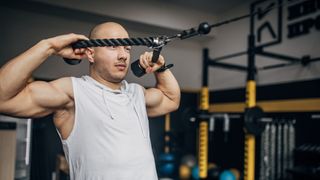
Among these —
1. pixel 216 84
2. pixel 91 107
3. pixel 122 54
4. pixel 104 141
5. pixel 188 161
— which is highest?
pixel 216 84

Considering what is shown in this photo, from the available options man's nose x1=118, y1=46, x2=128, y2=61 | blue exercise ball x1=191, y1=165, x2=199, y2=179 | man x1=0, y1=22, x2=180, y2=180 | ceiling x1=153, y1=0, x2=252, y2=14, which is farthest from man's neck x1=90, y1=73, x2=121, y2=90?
ceiling x1=153, y1=0, x2=252, y2=14

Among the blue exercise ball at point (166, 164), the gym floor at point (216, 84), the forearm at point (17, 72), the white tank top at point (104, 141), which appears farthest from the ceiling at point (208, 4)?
the forearm at point (17, 72)

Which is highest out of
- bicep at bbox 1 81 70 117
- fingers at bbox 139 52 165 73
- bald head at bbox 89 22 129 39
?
bald head at bbox 89 22 129 39

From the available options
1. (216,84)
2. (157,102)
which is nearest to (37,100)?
(157,102)

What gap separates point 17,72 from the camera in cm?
89

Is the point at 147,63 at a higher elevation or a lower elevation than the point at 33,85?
higher

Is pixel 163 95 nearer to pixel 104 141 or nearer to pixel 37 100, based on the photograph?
pixel 104 141

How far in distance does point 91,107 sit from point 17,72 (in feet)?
0.95

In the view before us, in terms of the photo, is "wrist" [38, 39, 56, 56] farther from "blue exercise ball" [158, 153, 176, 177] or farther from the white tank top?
"blue exercise ball" [158, 153, 176, 177]

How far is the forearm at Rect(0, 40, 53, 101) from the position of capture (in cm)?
88

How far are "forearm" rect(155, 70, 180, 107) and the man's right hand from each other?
0.48 m

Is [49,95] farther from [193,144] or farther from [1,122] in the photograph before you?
[193,144]

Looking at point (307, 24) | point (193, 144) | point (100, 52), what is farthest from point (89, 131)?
point (193, 144)

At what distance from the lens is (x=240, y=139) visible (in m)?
3.64
